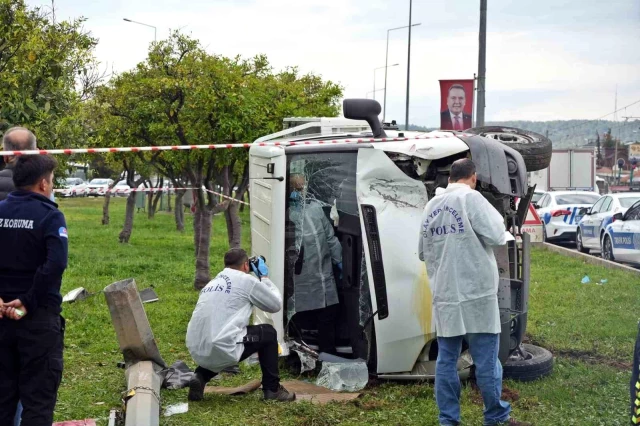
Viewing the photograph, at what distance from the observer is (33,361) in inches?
210

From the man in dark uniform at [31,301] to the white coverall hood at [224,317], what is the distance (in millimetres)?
2274

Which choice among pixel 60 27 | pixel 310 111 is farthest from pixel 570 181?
pixel 60 27

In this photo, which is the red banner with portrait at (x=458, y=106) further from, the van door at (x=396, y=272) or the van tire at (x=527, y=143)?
the van door at (x=396, y=272)

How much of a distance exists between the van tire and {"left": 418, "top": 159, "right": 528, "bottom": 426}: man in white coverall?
2.44 metres

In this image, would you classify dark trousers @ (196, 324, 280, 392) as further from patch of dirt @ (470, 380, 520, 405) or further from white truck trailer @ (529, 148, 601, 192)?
white truck trailer @ (529, 148, 601, 192)

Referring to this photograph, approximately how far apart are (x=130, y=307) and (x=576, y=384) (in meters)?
4.01

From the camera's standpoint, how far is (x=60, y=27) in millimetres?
13523

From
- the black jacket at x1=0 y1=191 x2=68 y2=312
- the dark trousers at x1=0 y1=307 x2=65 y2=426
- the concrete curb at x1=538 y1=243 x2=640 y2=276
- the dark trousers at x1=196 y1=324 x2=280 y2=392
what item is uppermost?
the black jacket at x1=0 y1=191 x2=68 y2=312

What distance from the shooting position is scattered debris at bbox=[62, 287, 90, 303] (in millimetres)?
13117

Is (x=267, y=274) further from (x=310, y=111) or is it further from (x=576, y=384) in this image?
(x=310, y=111)

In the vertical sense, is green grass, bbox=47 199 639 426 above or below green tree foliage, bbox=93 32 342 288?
below

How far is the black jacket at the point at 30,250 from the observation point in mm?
5312

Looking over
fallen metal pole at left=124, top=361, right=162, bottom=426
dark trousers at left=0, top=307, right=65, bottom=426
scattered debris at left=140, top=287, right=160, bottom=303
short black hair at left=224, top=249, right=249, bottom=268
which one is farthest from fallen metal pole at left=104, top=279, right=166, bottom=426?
scattered debris at left=140, top=287, right=160, bottom=303

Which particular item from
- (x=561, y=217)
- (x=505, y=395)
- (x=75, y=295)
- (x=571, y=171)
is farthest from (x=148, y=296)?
(x=571, y=171)
